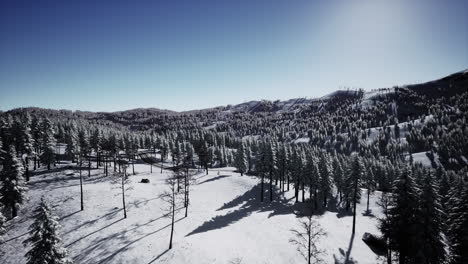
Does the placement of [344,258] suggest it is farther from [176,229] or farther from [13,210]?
[13,210]

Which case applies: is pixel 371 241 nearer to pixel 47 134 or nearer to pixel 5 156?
pixel 5 156

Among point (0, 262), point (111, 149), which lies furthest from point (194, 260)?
point (111, 149)

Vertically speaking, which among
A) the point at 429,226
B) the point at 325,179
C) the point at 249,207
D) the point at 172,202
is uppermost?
the point at 429,226

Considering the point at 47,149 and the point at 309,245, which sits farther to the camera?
the point at 47,149

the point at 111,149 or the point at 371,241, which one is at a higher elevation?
the point at 111,149

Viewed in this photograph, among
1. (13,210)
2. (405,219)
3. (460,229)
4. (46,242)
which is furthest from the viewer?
(13,210)

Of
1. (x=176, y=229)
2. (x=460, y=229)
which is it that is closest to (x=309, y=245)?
(x=460, y=229)

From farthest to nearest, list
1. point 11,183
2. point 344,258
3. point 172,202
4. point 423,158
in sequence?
1. point 423,158
2. point 11,183
3. point 172,202
4. point 344,258

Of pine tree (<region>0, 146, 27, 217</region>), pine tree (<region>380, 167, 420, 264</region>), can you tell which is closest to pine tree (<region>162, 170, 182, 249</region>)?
pine tree (<region>0, 146, 27, 217</region>)

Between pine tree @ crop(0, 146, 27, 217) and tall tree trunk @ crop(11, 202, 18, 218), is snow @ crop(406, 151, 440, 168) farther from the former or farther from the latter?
tall tree trunk @ crop(11, 202, 18, 218)
